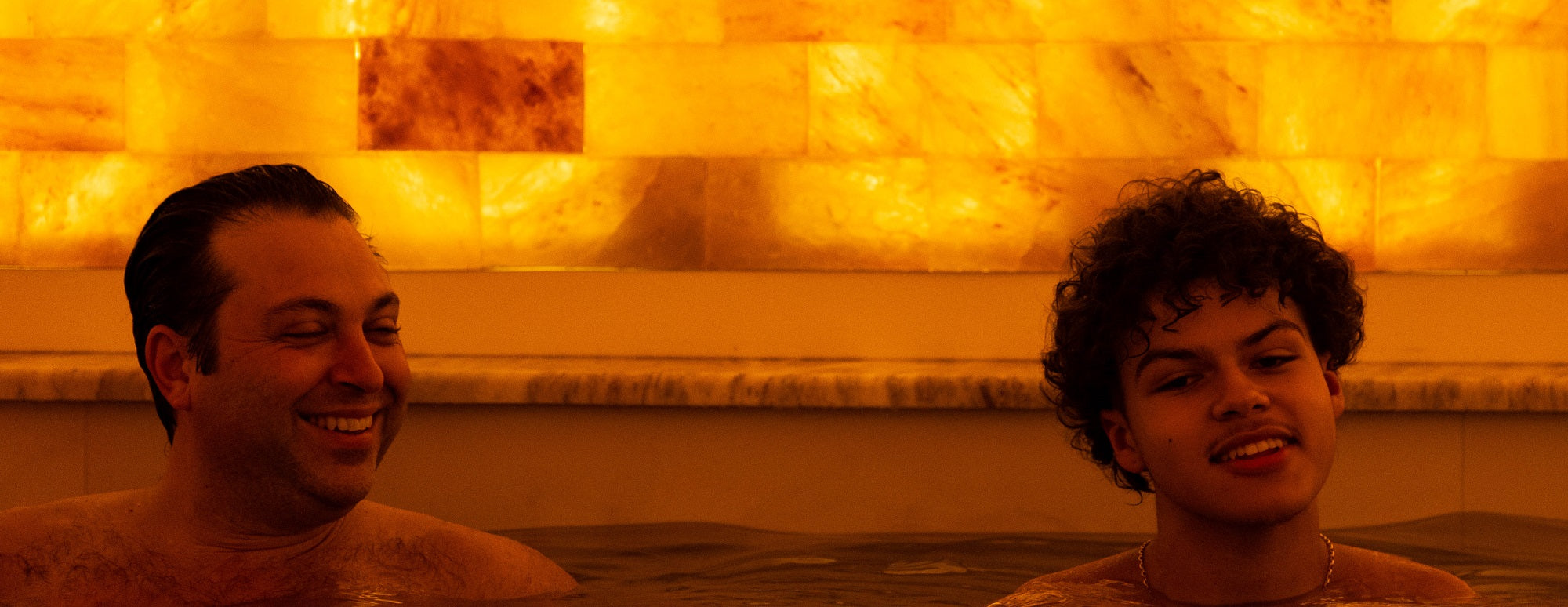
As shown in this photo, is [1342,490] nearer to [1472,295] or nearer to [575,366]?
[1472,295]

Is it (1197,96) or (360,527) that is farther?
(1197,96)

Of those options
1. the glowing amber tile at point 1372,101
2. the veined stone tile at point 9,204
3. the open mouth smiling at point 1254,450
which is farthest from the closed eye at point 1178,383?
the veined stone tile at point 9,204

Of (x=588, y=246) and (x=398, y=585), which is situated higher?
(x=588, y=246)

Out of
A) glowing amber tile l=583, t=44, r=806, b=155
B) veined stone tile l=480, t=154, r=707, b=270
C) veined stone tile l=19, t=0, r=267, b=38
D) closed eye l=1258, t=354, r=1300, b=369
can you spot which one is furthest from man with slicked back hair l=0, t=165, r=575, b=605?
veined stone tile l=19, t=0, r=267, b=38

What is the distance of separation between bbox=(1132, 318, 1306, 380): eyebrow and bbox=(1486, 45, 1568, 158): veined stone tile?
110 inches

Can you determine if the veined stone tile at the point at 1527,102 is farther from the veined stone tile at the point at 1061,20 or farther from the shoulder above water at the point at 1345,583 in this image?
the shoulder above water at the point at 1345,583

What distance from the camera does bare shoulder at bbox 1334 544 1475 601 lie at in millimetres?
2586

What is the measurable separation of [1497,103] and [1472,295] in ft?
2.12

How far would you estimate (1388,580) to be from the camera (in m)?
2.62

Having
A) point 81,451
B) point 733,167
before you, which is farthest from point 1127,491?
point 81,451

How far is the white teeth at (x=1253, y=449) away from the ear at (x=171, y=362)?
61.4 inches

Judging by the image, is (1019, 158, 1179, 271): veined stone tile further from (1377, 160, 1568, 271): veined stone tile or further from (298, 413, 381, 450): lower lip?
(298, 413, 381, 450): lower lip

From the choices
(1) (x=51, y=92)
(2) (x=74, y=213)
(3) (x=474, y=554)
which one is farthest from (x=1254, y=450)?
(1) (x=51, y=92)

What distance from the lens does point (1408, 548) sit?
11.4 feet
